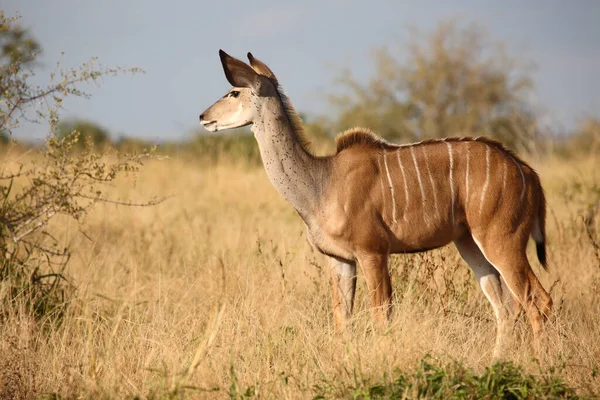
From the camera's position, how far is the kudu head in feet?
18.5

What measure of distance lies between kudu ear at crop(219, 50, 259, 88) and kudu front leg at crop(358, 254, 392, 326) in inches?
59.5

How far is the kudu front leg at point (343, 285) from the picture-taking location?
18.8ft

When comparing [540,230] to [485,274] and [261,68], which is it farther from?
[261,68]

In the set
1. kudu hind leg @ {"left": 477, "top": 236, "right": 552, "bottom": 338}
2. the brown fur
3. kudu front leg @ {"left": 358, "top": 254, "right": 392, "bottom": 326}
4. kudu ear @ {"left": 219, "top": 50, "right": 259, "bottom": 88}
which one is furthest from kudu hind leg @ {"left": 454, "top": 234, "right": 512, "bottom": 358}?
kudu ear @ {"left": 219, "top": 50, "right": 259, "bottom": 88}

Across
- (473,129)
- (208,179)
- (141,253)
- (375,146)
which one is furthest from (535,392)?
(473,129)

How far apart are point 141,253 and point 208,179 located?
4950 mm

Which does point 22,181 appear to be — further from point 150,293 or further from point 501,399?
point 501,399

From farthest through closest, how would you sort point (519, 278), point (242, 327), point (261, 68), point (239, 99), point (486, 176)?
point (261, 68), point (239, 99), point (486, 176), point (519, 278), point (242, 327)

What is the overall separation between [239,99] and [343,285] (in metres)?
1.57

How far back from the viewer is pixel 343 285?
579 centimetres

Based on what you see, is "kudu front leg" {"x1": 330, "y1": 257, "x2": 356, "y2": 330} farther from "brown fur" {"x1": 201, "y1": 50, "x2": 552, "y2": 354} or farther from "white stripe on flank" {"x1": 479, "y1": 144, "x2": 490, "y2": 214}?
"white stripe on flank" {"x1": 479, "y1": 144, "x2": 490, "y2": 214}

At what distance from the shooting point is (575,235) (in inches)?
315

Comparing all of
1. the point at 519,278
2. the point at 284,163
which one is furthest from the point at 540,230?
the point at 284,163

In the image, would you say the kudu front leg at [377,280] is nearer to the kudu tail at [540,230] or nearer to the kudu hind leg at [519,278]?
the kudu hind leg at [519,278]
